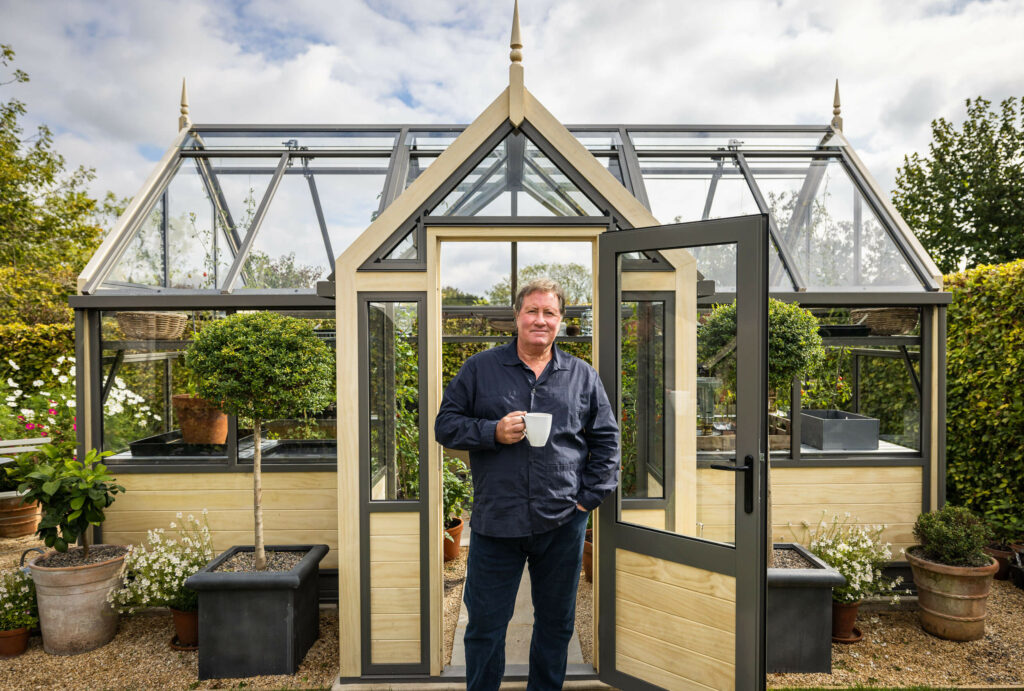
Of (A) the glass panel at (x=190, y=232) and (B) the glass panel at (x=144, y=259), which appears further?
(A) the glass panel at (x=190, y=232)

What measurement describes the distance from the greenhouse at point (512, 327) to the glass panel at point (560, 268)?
0.11 ft

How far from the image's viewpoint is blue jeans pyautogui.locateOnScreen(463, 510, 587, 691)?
7.03 feet

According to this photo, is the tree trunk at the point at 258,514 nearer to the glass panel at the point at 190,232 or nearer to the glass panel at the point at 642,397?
the glass panel at the point at 190,232

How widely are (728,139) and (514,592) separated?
163 inches

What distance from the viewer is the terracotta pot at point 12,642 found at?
305 cm

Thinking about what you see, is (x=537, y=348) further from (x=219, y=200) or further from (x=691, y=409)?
(x=219, y=200)

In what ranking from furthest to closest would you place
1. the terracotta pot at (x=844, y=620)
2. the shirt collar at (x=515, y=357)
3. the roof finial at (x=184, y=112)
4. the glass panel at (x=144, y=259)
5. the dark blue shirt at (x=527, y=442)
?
the roof finial at (x=184, y=112)
the glass panel at (x=144, y=259)
the terracotta pot at (x=844, y=620)
the shirt collar at (x=515, y=357)
the dark blue shirt at (x=527, y=442)

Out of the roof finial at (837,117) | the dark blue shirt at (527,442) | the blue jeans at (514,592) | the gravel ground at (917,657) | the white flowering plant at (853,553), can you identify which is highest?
the roof finial at (837,117)

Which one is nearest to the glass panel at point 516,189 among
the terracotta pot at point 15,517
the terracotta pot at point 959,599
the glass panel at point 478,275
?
the glass panel at point 478,275

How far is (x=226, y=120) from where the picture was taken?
494cm

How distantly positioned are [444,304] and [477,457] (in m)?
2.64

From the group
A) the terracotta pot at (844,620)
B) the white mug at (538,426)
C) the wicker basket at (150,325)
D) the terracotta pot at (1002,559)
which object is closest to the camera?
the white mug at (538,426)

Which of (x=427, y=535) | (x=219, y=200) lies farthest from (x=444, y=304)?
(x=427, y=535)

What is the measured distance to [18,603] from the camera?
3135 mm
